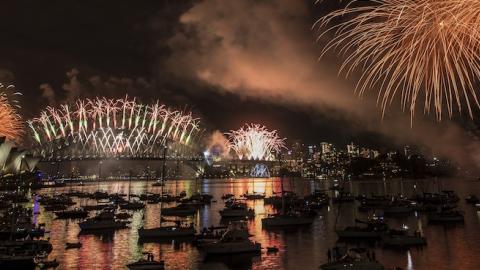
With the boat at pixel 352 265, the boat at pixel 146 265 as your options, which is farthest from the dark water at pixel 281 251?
the boat at pixel 352 265

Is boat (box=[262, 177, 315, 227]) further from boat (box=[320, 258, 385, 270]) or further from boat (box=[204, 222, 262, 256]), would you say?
boat (box=[320, 258, 385, 270])

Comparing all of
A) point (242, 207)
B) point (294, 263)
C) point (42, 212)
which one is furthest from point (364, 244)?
point (42, 212)

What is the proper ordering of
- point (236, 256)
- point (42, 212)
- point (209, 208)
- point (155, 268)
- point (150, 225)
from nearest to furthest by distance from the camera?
point (155, 268) < point (236, 256) < point (150, 225) < point (42, 212) < point (209, 208)

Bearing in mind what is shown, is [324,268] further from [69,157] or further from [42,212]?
[69,157]

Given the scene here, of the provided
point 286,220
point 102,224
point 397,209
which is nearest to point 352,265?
point 286,220

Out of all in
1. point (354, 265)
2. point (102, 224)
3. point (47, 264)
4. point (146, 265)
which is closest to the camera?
point (354, 265)

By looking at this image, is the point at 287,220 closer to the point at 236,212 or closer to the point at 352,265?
the point at 236,212

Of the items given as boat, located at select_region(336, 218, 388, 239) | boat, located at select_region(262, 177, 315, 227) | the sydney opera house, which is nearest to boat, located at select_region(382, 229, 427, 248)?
boat, located at select_region(336, 218, 388, 239)

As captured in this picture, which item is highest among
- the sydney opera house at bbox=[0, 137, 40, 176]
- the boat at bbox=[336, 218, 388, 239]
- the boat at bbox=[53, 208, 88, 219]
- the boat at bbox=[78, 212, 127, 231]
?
the sydney opera house at bbox=[0, 137, 40, 176]

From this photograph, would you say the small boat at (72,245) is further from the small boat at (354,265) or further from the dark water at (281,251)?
the small boat at (354,265)
